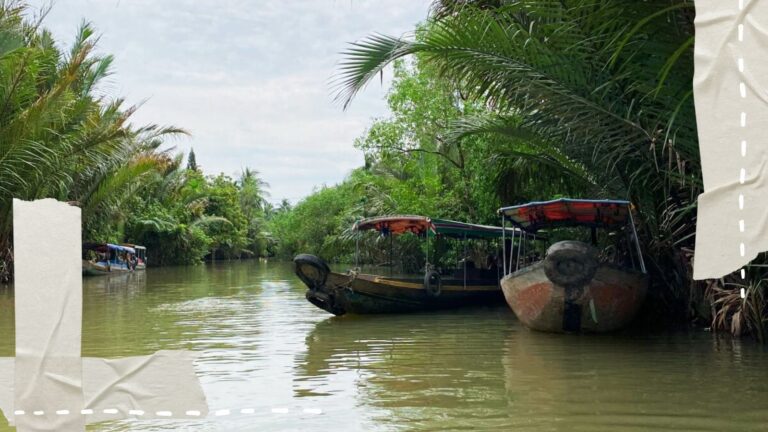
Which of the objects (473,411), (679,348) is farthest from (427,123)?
(473,411)

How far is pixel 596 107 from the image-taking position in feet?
27.0

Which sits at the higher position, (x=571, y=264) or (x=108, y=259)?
(x=571, y=264)

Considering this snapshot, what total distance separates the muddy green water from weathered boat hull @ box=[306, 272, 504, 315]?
1.11 feet

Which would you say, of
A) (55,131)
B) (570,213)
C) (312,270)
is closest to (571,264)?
(570,213)

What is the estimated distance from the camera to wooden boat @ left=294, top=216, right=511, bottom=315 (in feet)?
38.3

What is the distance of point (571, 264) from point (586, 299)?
49 centimetres

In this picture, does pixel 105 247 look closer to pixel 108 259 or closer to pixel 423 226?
pixel 108 259

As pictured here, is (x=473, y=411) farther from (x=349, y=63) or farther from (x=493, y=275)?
(x=493, y=275)

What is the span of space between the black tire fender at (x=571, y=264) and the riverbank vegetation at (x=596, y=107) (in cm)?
99

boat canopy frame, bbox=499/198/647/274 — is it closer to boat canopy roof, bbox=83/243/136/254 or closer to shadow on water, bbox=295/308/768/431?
shadow on water, bbox=295/308/768/431
